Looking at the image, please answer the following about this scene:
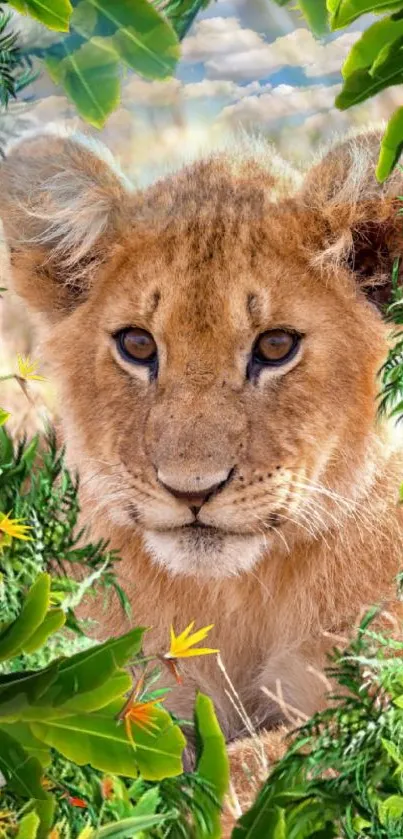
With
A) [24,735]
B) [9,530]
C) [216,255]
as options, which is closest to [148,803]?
[24,735]

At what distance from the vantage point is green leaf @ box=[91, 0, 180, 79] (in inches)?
36.1

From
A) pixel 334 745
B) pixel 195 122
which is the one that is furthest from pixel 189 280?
pixel 334 745

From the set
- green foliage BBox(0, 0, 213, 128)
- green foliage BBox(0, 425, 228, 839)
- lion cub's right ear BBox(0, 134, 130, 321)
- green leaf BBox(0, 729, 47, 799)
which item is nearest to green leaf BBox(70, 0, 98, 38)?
green foliage BBox(0, 0, 213, 128)

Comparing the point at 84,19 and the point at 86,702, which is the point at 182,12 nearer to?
the point at 84,19

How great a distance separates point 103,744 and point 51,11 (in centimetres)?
54

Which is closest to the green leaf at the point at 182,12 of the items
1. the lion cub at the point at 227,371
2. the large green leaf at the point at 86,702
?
the lion cub at the point at 227,371

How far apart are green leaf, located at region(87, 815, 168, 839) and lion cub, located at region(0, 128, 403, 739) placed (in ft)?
1.22

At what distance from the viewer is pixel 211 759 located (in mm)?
913

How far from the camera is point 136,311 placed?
4.09 ft

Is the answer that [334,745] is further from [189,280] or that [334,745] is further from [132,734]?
[189,280]

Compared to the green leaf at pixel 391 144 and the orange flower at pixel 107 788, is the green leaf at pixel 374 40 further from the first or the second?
the orange flower at pixel 107 788

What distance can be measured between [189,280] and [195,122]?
216 millimetres

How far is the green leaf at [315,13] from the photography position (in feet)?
3.20

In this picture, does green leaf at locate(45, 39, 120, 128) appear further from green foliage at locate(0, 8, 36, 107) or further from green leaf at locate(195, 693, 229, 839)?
green leaf at locate(195, 693, 229, 839)
